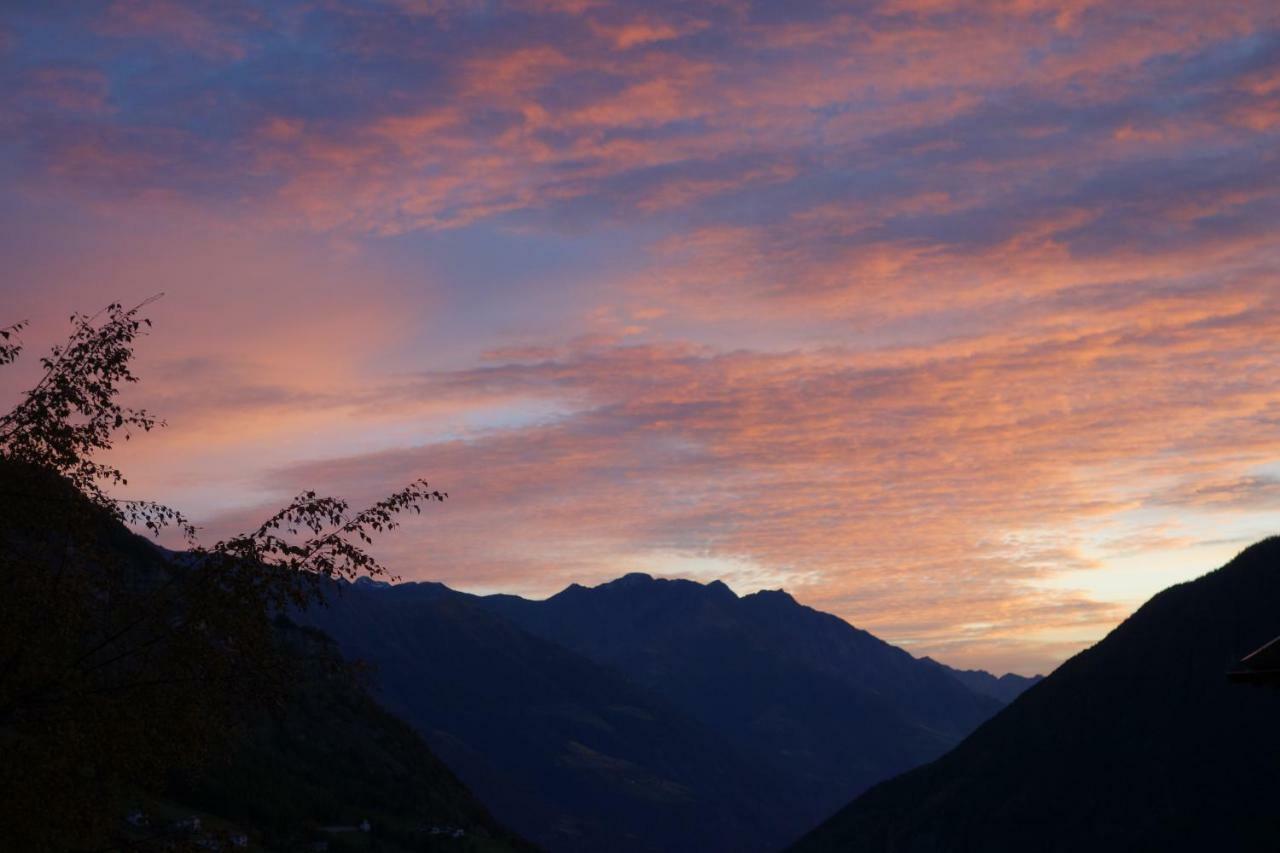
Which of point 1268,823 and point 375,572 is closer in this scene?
point 375,572

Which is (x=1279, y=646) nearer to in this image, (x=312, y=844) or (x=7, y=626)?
(x=7, y=626)

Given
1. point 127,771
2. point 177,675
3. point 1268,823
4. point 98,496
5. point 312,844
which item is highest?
point 98,496

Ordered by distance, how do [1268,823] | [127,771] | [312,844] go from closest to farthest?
[127,771] → [312,844] → [1268,823]

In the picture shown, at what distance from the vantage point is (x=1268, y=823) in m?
200

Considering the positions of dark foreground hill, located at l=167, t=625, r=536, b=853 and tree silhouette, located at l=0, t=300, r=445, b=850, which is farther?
dark foreground hill, located at l=167, t=625, r=536, b=853

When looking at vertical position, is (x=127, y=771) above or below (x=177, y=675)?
below

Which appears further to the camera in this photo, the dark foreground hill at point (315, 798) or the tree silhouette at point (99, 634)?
the dark foreground hill at point (315, 798)

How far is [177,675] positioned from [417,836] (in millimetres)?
161212

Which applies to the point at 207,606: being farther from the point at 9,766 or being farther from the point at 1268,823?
the point at 1268,823

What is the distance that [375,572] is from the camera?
25328 millimetres

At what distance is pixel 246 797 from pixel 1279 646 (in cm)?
14807

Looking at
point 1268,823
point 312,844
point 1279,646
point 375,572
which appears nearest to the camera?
point 1279,646

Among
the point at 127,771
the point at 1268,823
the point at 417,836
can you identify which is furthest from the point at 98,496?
the point at 1268,823

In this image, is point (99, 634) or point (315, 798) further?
point (315, 798)
